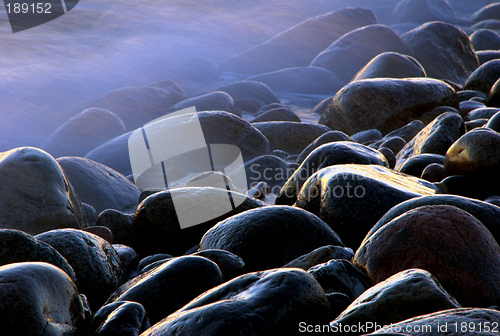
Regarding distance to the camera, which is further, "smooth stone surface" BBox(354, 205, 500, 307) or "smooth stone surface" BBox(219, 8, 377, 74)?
"smooth stone surface" BBox(219, 8, 377, 74)

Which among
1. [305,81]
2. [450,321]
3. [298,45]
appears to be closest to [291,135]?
[450,321]

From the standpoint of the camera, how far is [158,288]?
86.0 inches

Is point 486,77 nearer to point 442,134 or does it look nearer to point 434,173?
point 442,134

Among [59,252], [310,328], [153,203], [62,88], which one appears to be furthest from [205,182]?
[62,88]

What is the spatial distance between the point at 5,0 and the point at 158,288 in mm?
18919

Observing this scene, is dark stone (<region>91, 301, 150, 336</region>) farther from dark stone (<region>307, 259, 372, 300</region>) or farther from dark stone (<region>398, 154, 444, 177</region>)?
dark stone (<region>398, 154, 444, 177</region>)

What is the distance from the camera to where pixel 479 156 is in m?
3.87

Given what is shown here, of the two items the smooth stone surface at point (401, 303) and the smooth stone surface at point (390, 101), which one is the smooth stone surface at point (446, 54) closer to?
the smooth stone surface at point (390, 101)

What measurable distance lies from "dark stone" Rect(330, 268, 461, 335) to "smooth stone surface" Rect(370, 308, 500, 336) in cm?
14

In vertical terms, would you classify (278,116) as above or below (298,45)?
above

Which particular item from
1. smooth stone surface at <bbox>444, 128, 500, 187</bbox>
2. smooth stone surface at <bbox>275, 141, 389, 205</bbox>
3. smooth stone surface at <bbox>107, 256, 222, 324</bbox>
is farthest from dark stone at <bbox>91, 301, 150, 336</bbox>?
smooth stone surface at <bbox>444, 128, 500, 187</bbox>

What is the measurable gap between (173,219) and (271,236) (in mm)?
1152

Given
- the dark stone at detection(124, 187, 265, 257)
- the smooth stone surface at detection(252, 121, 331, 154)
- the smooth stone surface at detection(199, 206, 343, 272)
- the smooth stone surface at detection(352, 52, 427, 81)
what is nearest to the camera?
the smooth stone surface at detection(199, 206, 343, 272)

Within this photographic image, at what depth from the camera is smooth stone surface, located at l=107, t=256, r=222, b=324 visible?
2133 millimetres
